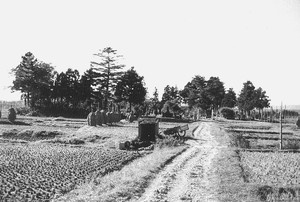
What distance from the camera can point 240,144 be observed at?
22.6 meters

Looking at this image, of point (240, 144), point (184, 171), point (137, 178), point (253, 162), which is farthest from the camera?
point (240, 144)

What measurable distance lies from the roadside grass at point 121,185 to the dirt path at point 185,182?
30cm

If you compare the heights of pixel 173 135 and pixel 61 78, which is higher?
pixel 61 78

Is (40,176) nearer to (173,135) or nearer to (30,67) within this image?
(173,135)

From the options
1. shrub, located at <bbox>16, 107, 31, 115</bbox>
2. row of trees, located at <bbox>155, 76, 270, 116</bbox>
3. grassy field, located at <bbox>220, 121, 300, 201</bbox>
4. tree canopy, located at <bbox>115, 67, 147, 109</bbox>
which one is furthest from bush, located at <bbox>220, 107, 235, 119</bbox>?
grassy field, located at <bbox>220, 121, 300, 201</bbox>

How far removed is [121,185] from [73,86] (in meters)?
47.0

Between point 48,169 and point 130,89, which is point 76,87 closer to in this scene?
point 130,89

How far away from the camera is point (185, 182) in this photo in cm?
1091

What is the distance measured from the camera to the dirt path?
9.28m

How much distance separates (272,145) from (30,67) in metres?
43.5

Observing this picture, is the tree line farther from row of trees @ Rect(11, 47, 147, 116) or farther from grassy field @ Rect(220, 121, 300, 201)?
grassy field @ Rect(220, 121, 300, 201)

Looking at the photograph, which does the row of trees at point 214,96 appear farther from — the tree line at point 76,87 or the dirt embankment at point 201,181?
the dirt embankment at point 201,181

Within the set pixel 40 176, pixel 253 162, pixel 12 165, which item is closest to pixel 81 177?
pixel 40 176

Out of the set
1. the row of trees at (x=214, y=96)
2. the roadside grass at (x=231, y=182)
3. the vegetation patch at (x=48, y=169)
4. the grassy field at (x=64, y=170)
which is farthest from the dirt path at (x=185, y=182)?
the row of trees at (x=214, y=96)
